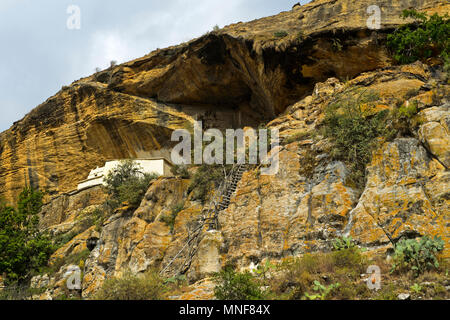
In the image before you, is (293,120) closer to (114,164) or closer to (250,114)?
(250,114)

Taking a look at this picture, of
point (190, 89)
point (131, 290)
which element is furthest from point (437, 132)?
point (190, 89)

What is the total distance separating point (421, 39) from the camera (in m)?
16.2

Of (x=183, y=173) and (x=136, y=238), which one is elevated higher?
(x=183, y=173)

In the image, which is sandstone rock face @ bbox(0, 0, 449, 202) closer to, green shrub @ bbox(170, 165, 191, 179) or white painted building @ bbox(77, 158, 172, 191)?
white painted building @ bbox(77, 158, 172, 191)

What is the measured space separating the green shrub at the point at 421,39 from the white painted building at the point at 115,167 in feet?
41.4

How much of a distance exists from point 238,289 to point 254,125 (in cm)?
1734

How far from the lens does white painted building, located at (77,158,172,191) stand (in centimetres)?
2448

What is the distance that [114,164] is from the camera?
27.0 meters

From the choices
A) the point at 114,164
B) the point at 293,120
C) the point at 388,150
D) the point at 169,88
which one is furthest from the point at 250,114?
the point at 388,150

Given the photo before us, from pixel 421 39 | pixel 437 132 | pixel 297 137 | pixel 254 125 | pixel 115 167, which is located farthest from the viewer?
pixel 115 167

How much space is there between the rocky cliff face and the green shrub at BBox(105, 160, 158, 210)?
56 centimetres

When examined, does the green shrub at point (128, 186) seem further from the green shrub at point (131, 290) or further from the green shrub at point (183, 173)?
the green shrub at point (131, 290)

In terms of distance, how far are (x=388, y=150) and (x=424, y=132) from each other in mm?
856

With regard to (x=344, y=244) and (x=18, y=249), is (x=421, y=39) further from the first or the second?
(x=18, y=249)
